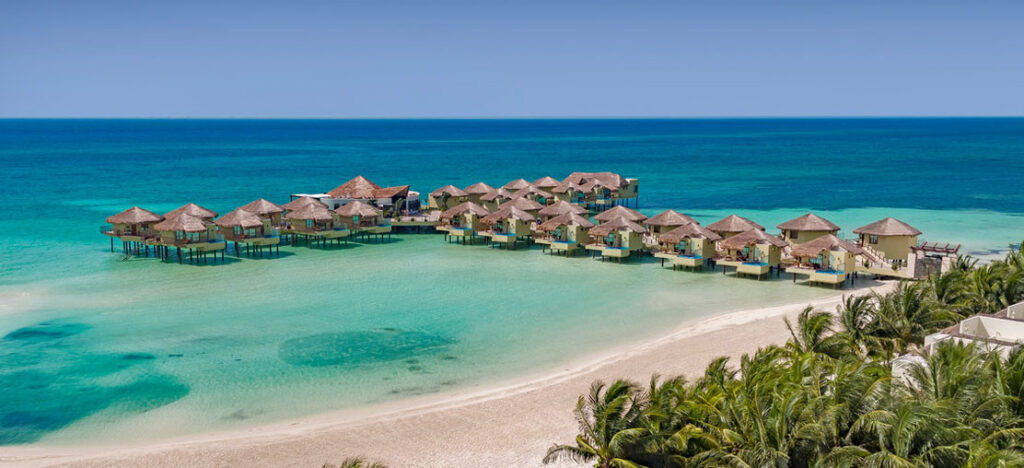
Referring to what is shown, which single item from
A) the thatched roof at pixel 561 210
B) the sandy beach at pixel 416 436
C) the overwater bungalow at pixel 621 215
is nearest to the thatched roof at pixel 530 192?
the thatched roof at pixel 561 210

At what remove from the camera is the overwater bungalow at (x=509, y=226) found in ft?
134

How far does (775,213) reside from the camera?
5416 centimetres

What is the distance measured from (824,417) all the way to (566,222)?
88.9 ft

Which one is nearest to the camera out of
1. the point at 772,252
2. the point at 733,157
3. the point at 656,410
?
the point at 656,410

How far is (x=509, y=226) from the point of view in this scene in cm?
4106

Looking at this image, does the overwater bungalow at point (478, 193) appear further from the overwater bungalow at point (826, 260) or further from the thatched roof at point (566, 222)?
the overwater bungalow at point (826, 260)

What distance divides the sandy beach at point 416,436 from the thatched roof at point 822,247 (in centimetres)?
1215

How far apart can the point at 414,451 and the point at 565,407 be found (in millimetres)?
4031

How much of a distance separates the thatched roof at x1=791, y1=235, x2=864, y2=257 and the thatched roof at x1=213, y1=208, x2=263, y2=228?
25215mm

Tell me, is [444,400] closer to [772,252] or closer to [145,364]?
[145,364]

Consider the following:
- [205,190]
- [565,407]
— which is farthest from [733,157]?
[565,407]

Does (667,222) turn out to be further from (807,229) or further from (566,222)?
(807,229)

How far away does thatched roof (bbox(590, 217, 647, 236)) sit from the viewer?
3669 centimetres

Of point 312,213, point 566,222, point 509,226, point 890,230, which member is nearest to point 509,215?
point 509,226
